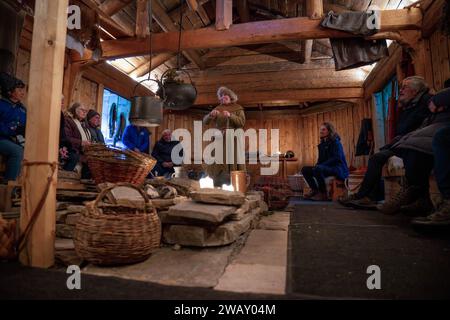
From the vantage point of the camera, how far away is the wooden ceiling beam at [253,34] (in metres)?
3.88

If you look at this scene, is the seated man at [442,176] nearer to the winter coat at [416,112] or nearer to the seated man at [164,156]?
the winter coat at [416,112]

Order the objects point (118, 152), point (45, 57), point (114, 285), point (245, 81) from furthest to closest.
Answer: point (245, 81)
point (118, 152)
point (45, 57)
point (114, 285)

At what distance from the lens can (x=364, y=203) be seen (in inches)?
137

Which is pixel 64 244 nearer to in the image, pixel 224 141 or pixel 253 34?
pixel 224 141

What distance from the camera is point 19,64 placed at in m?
3.95

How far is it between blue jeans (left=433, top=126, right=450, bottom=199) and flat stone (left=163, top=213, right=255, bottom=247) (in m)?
1.52

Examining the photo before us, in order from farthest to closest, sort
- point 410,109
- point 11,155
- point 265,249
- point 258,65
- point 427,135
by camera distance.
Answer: point 258,65
point 410,109
point 11,155
point 427,135
point 265,249

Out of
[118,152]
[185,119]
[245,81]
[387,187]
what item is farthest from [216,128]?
[185,119]

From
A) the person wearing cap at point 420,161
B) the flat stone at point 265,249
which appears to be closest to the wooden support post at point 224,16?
the person wearing cap at point 420,161

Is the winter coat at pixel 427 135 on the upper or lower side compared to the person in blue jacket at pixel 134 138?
lower

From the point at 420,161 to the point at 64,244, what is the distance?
3.01 m

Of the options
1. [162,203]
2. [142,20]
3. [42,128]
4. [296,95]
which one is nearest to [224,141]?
[162,203]

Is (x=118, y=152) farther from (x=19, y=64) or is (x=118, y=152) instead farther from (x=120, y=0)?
(x=120, y=0)
